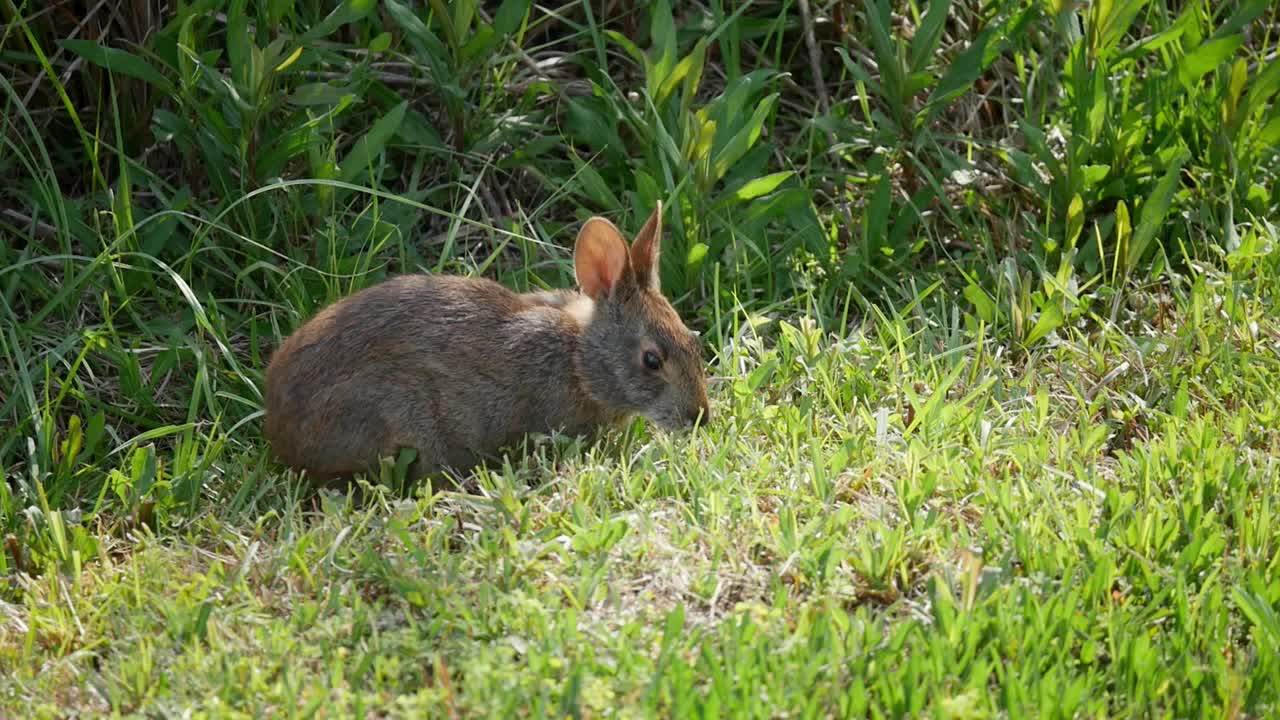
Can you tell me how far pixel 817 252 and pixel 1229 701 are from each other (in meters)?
2.56

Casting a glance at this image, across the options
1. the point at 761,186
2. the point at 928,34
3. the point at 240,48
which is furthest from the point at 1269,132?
the point at 240,48

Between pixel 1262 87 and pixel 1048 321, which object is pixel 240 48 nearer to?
pixel 1048 321

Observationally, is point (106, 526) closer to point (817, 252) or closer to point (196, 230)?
point (196, 230)

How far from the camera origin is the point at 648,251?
15.6 ft

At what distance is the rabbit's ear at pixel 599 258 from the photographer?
468 centimetres

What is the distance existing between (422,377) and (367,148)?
3.32ft

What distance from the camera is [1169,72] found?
555 cm

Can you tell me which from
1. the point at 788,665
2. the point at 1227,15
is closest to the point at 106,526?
the point at 788,665

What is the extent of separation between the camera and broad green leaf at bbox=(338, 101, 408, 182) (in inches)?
204

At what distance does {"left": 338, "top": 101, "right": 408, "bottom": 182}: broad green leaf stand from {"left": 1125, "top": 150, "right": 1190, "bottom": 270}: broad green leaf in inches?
102

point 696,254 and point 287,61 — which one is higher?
point 287,61

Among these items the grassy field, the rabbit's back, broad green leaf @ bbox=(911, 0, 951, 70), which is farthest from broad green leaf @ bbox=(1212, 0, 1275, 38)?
the rabbit's back

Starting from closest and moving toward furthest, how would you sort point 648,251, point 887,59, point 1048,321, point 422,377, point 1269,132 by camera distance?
point 422,377 < point 648,251 < point 1048,321 < point 887,59 < point 1269,132

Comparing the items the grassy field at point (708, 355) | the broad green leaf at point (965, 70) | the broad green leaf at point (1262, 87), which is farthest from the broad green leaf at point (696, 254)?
the broad green leaf at point (1262, 87)
